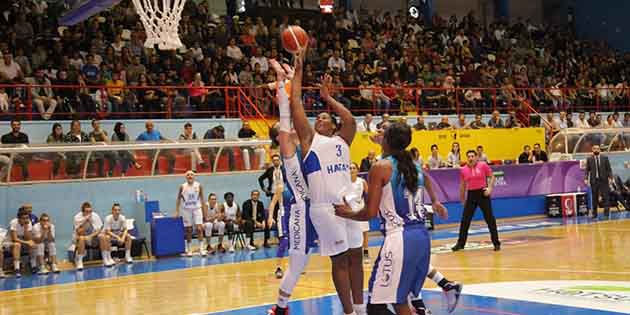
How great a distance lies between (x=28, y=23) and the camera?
65.3 feet

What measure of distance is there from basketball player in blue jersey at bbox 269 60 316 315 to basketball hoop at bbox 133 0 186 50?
6.68m

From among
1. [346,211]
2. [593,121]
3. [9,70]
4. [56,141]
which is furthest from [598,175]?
[346,211]

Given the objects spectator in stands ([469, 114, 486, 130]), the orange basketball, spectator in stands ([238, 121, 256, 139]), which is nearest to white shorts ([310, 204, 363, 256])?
the orange basketball

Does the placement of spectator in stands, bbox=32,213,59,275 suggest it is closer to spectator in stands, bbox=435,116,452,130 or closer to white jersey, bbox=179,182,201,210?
white jersey, bbox=179,182,201,210

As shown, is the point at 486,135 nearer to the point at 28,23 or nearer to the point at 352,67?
the point at 352,67

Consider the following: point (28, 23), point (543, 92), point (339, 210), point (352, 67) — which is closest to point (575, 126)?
point (543, 92)

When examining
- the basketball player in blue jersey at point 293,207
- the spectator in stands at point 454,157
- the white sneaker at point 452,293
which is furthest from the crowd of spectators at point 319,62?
the white sneaker at point 452,293

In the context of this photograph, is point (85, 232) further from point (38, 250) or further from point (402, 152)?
point (402, 152)

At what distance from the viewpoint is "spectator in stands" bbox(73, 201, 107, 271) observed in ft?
49.4

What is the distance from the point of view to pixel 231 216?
17.3 metres

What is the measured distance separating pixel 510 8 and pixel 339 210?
32.8m

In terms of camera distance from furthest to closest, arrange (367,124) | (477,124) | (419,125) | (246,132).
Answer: (477,124)
(419,125)
(367,124)
(246,132)

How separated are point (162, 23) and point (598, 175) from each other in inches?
484

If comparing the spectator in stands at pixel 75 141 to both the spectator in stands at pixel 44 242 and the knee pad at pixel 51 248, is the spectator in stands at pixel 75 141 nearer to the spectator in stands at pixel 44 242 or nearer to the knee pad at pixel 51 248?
the spectator in stands at pixel 44 242
